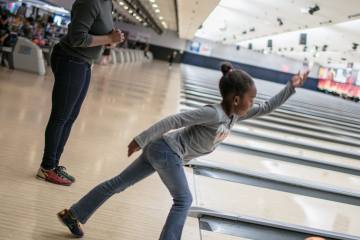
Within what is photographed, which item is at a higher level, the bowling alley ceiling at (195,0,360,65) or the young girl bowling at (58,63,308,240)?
the bowling alley ceiling at (195,0,360,65)

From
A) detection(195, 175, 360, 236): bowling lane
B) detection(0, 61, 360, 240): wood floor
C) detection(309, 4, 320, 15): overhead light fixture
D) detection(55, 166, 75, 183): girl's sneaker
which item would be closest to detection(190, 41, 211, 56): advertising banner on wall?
detection(309, 4, 320, 15): overhead light fixture

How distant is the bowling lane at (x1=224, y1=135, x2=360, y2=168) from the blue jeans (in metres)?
4.59

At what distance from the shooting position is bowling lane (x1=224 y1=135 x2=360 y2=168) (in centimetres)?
722

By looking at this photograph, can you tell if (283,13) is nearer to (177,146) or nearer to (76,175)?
(76,175)

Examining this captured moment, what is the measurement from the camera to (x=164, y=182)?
100 inches

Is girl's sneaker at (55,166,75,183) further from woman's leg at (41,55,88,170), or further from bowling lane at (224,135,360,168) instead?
bowling lane at (224,135,360,168)

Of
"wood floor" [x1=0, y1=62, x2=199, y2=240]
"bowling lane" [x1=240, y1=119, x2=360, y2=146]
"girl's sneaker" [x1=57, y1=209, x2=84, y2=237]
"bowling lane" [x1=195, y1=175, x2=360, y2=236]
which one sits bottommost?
"bowling lane" [x1=240, y1=119, x2=360, y2=146]

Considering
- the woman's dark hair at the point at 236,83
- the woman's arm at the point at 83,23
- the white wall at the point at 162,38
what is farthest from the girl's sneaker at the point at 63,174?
the white wall at the point at 162,38

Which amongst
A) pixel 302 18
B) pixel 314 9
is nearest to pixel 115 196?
pixel 314 9

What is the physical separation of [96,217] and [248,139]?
5062 mm

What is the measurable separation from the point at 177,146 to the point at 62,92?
1.16 m

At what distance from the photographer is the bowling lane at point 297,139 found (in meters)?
8.55

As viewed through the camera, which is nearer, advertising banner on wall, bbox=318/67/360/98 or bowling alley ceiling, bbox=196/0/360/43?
bowling alley ceiling, bbox=196/0/360/43

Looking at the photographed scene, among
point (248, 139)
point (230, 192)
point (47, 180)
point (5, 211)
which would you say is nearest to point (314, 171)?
point (248, 139)
